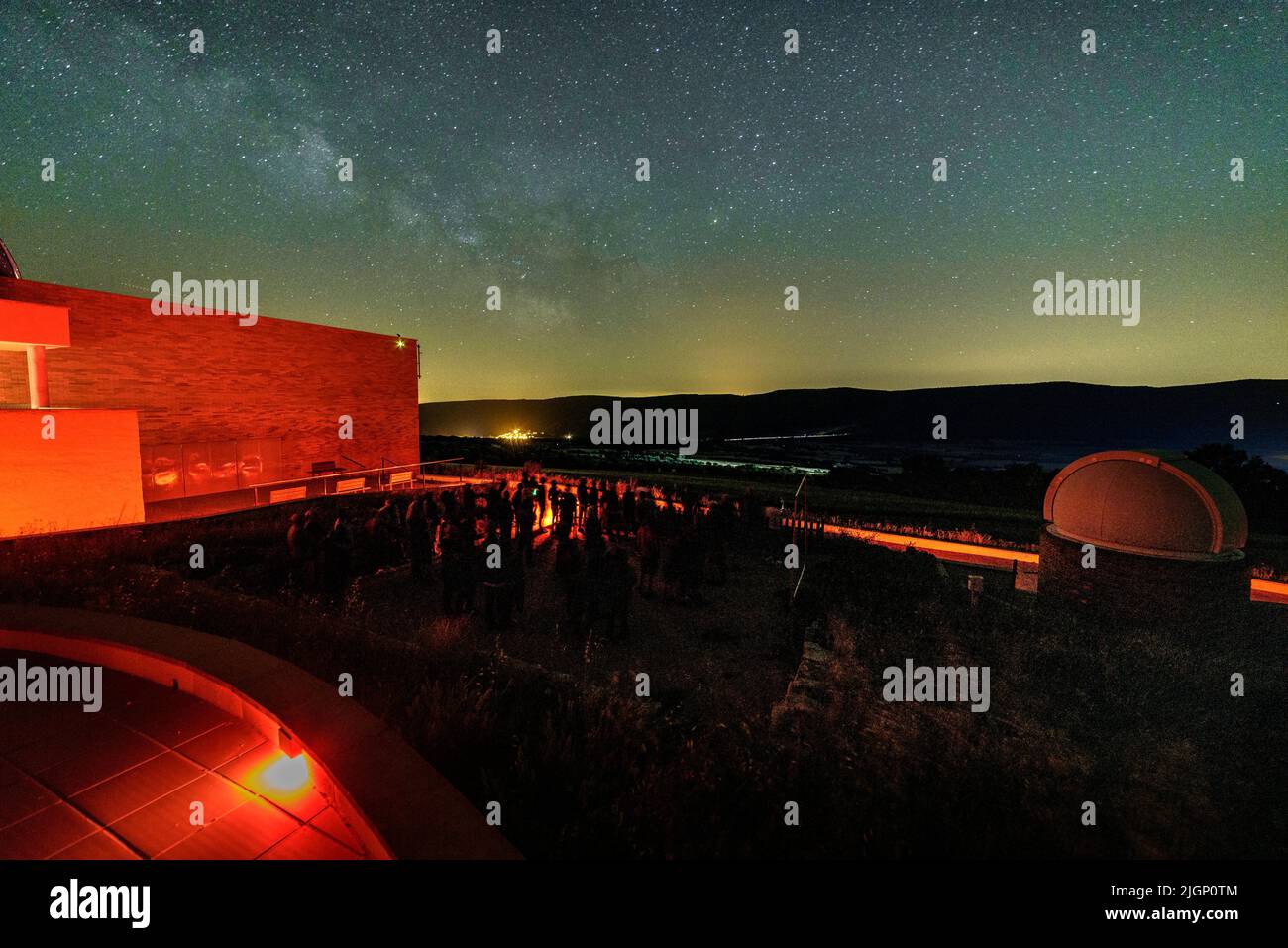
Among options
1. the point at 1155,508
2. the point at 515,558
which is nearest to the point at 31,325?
the point at 515,558

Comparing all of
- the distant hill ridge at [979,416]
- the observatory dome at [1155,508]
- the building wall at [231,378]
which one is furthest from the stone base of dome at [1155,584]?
the distant hill ridge at [979,416]

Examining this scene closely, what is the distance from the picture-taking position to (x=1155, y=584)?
301 inches

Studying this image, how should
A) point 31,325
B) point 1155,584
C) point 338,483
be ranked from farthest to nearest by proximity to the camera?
point 338,483 < point 31,325 < point 1155,584

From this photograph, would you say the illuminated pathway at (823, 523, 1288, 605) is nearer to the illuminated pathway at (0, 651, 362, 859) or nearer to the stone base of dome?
the stone base of dome

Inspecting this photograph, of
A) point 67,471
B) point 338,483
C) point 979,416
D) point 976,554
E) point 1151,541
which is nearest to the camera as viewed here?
point 1151,541

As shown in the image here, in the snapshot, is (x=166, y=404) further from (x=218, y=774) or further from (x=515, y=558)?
(x=218, y=774)

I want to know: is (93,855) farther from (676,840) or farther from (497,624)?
(497,624)

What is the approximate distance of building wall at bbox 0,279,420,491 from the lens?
1326 cm

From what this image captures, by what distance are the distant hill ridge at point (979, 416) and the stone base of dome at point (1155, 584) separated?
94.5 metres

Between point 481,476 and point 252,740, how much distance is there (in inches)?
875

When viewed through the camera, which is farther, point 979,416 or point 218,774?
point 979,416

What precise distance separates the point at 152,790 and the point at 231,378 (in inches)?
734

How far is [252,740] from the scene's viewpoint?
3.05 m
